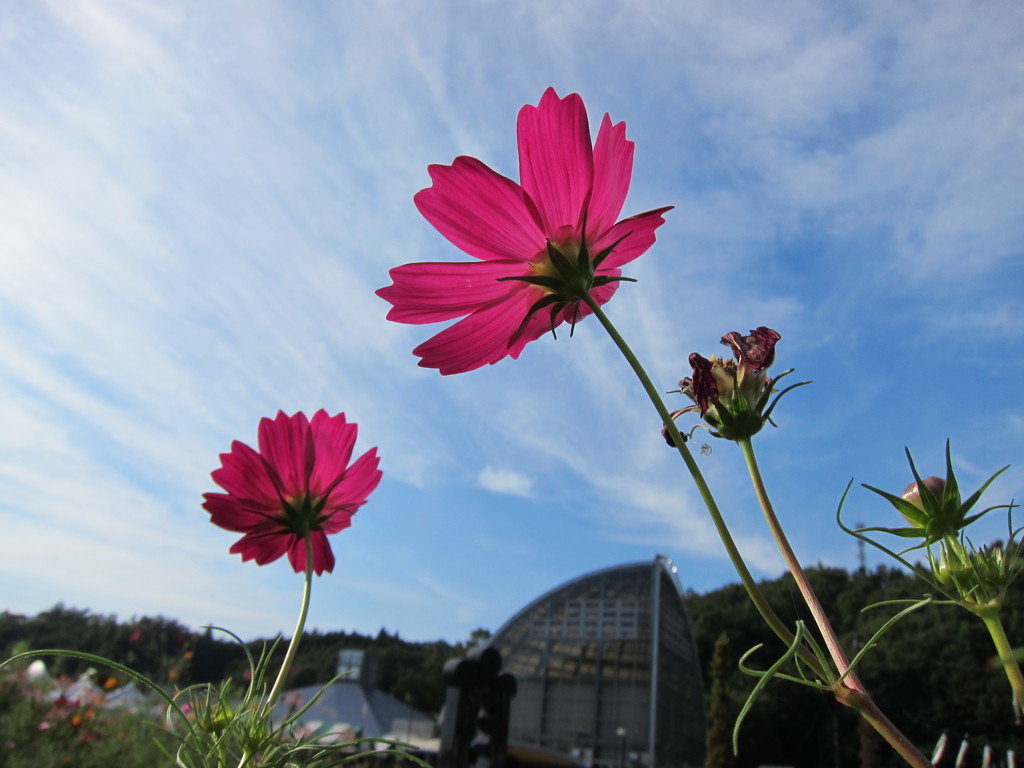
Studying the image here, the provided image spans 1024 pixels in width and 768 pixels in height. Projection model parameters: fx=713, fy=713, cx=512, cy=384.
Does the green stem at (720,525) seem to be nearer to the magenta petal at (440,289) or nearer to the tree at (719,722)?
the magenta petal at (440,289)

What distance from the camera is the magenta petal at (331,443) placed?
477 mm

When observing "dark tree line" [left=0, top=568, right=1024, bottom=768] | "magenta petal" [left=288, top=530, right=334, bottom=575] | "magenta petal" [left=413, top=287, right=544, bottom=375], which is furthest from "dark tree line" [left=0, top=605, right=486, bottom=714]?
"dark tree line" [left=0, top=568, right=1024, bottom=768]

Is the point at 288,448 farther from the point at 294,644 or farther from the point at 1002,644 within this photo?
the point at 1002,644

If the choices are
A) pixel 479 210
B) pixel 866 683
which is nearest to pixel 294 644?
pixel 479 210

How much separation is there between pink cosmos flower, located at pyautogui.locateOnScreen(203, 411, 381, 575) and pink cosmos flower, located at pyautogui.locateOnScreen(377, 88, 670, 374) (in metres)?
0.17

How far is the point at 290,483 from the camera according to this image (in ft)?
1.57

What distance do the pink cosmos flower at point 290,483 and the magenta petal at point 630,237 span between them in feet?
0.72

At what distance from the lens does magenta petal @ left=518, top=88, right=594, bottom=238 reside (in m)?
0.32

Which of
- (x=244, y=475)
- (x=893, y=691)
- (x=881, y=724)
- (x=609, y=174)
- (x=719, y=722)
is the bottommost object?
(x=881, y=724)

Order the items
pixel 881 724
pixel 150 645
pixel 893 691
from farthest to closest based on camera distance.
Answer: pixel 893 691 < pixel 150 645 < pixel 881 724

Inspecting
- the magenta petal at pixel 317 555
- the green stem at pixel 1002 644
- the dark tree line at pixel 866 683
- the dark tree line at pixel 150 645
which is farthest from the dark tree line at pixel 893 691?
the green stem at pixel 1002 644

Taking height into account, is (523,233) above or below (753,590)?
above

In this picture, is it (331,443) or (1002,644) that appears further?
(331,443)

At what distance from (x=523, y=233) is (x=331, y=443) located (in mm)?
219
